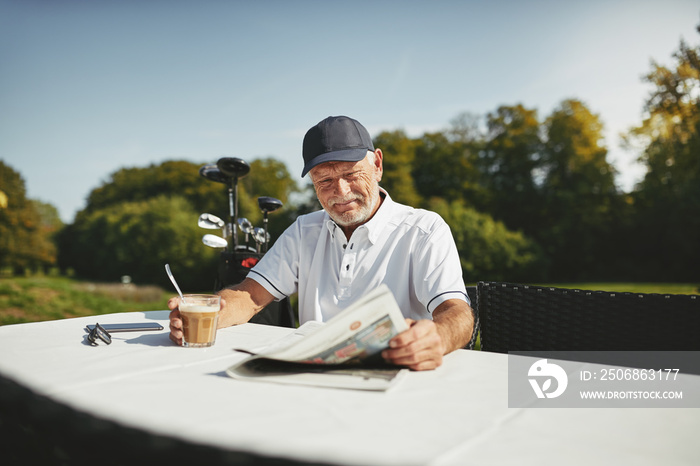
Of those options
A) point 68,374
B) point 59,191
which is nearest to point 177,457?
point 68,374

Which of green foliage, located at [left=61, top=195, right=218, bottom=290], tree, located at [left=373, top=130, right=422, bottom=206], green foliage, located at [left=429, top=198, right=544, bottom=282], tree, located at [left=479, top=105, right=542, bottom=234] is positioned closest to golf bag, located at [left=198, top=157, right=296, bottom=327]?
green foliage, located at [left=429, top=198, right=544, bottom=282]

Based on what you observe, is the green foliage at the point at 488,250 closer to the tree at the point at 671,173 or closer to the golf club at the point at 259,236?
the tree at the point at 671,173

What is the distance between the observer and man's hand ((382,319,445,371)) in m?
1.19

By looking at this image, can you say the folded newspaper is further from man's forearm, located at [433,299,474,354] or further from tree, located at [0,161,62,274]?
tree, located at [0,161,62,274]

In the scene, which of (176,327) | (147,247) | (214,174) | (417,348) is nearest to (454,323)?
(417,348)

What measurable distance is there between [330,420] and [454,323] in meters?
0.75

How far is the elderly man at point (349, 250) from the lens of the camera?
202cm

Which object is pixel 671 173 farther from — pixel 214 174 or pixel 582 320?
pixel 582 320

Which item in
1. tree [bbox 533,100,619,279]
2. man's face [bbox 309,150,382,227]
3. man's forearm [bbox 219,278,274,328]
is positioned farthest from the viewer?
tree [bbox 533,100,619,279]

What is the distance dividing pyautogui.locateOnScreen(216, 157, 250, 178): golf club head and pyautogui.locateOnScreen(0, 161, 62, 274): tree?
12.8 meters

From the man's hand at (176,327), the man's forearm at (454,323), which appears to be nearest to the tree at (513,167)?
the man's forearm at (454,323)

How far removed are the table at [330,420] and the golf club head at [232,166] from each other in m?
3.02

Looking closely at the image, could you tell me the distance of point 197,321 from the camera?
1.49m

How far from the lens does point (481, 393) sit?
105 cm
